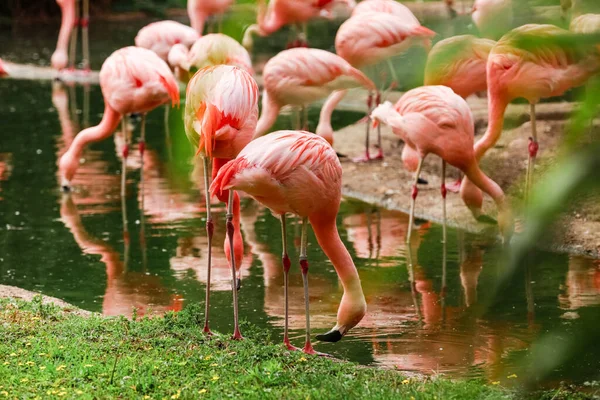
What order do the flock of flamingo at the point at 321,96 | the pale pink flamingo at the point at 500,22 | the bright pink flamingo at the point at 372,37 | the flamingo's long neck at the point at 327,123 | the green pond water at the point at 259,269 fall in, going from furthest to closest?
the flamingo's long neck at the point at 327,123, the bright pink flamingo at the point at 372,37, the green pond water at the point at 259,269, the flock of flamingo at the point at 321,96, the pale pink flamingo at the point at 500,22

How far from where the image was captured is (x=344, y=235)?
6988 millimetres

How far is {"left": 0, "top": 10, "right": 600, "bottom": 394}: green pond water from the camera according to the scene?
469 cm

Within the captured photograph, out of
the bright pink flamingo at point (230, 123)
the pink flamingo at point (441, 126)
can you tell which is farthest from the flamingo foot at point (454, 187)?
the bright pink flamingo at point (230, 123)

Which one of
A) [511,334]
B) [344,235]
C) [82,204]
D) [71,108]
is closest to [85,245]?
[82,204]

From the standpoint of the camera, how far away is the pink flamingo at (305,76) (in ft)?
24.1

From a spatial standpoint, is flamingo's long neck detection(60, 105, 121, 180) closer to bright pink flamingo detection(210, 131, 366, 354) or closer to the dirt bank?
the dirt bank

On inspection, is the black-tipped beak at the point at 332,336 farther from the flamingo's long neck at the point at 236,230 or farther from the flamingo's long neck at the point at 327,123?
the flamingo's long neck at the point at 327,123

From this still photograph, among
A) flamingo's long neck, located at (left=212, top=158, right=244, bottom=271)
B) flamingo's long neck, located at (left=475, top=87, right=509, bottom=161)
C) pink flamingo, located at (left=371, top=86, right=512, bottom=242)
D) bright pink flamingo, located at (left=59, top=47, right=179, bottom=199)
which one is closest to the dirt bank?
flamingo's long neck, located at (left=212, top=158, right=244, bottom=271)

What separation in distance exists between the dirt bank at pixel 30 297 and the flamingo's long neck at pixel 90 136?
8.47 ft

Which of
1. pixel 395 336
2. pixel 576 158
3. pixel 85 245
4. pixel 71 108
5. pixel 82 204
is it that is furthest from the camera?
pixel 71 108

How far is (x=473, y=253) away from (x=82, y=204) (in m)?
3.38

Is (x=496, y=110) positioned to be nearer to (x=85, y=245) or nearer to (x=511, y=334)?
(x=511, y=334)

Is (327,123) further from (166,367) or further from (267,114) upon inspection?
(166,367)

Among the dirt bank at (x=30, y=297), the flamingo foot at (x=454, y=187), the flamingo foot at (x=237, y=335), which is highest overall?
the flamingo foot at (x=237, y=335)
